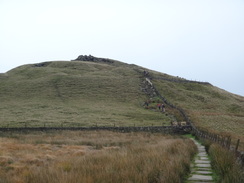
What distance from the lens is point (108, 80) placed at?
276 feet

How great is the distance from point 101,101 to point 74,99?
6.41m

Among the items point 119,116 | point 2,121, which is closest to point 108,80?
point 119,116

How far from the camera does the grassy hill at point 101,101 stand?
4462cm

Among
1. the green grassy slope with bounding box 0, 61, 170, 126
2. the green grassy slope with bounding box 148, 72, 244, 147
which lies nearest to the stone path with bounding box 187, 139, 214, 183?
the green grassy slope with bounding box 0, 61, 170, 126

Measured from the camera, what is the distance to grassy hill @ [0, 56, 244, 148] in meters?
44.6

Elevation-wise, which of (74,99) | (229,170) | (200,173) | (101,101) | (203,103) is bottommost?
(200,173)

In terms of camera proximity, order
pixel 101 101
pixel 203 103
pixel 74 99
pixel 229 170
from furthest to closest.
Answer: pixel 203 103 → pixel 74 99 → pixel 101 101 → pixel 229 170

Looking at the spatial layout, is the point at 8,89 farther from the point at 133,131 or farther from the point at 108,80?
the point at 133,131

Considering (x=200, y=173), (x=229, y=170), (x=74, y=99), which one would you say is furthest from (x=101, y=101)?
(x=229, y=170)

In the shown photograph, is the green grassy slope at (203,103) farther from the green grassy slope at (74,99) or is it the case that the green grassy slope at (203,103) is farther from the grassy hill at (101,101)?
the green grassy slope at (74,99)

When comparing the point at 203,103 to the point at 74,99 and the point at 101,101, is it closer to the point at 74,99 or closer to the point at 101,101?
the point at 101,101

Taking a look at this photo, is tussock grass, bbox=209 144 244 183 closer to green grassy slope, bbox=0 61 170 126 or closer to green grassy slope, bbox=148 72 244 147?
green grassy slope, bbox=0 61 170 126

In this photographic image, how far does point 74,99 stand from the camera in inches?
2549

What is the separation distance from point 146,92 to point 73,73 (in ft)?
107
